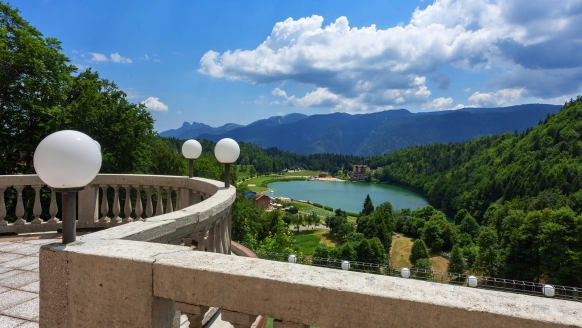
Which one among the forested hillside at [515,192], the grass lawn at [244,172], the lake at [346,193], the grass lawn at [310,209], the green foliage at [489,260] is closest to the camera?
the forested hillside at [515,192]

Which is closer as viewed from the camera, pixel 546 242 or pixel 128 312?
pixel 128 312

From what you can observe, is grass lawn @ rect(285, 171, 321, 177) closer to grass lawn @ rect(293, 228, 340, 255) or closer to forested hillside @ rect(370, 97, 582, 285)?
forested hillside @ rect(370, 97, 582, 285)

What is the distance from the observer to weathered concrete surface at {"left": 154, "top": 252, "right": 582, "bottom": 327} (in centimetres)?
139

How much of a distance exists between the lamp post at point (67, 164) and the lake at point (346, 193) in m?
104

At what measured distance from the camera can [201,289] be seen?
69.2 inches

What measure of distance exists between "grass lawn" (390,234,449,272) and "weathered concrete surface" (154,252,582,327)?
186 ft

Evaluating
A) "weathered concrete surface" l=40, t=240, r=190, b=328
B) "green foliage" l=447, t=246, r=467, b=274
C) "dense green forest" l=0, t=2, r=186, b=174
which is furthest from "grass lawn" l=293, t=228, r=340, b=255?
"weathered concrete surface" l=40, t=240, r=190, b=328

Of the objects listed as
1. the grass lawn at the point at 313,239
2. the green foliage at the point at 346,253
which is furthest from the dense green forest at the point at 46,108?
the grass lawn at the point at 313,239

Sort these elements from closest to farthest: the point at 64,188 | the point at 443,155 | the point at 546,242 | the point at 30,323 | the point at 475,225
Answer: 1. the point at 64,188
2. the point at 30,323
3. the point at 546,242
4. the point at 475,225
5. the point at 443,155

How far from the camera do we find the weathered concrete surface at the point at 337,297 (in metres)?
1.39

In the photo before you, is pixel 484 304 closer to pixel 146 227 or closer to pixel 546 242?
pixel 146 227

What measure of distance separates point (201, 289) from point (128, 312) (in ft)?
1.67

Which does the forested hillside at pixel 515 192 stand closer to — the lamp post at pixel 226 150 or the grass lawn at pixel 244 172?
the lamp post at pixel 226 150

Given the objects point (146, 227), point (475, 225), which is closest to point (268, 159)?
point (475, 225)
